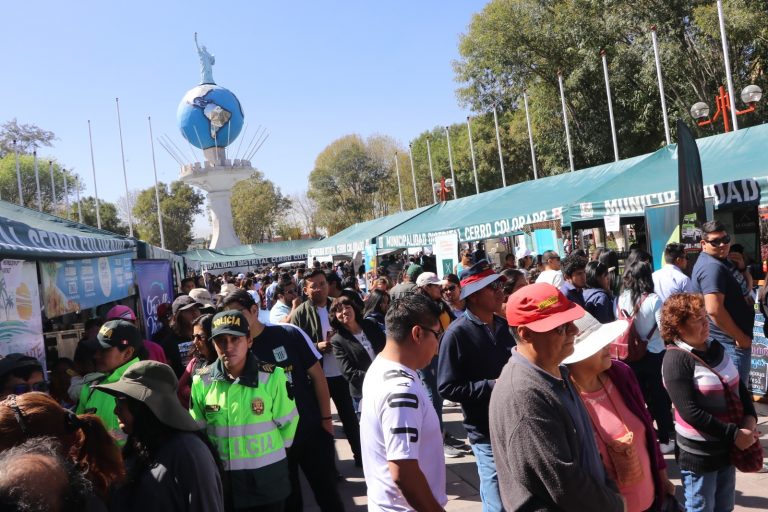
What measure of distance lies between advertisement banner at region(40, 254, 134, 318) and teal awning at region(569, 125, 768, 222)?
7907 millimetres

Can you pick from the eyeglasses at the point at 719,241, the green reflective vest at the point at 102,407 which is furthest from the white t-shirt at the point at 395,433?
the eyeglasses at the point at 719,241

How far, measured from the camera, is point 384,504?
2625mm

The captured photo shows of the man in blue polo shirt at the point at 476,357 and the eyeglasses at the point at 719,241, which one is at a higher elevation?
the eyeglasses at the point at 719,241

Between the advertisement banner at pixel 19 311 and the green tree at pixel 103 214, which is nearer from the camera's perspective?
the advertisement banner at pixel 19 311

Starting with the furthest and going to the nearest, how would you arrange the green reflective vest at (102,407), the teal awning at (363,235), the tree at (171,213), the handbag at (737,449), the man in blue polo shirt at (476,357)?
1. the tree at (171,213)
2. the teal awning at (363,235)
3. the man in blue polo shirt at (476,357)
4. the green reflective vest at (102,407)
5. the handbag at (737,449)

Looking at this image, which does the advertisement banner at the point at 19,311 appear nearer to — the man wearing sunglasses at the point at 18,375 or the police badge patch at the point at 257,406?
the man wearing sunglasses at the point at 18,375

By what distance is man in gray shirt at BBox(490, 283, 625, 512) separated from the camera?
209cm

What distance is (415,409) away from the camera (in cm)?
257

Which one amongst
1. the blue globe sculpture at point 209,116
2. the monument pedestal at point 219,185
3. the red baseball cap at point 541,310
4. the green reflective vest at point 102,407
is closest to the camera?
the red baseball cap at point 541,310

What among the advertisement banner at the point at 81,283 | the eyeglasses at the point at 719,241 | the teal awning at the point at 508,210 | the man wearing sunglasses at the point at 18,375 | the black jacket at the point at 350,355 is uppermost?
the teal awning at the point at 508,210

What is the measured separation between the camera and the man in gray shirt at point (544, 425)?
6.86 ft

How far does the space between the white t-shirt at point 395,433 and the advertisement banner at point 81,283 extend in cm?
449

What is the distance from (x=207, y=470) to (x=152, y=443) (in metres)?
0.24

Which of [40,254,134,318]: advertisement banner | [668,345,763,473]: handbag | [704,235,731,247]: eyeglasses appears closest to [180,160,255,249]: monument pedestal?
[40,254,134,318]: advertisement banner
